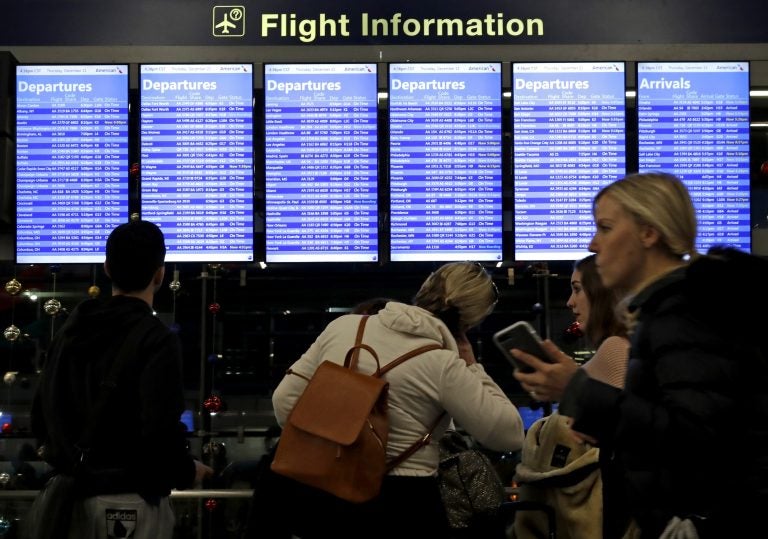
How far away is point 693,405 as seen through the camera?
76.0 inches

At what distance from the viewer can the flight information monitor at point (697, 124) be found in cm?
482

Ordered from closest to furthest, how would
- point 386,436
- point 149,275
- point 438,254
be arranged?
point 386,436 → point 149,275 → point 438,254

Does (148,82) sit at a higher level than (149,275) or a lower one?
higher

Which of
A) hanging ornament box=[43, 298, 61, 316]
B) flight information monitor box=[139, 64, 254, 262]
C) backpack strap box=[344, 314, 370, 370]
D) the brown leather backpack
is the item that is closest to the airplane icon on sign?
flight information monitor box=[139, 64, 254, 262]

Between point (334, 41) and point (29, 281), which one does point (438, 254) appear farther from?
point (29, 281)

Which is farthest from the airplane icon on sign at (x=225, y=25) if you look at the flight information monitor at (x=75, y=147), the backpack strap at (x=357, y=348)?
the backpack strap at (x=357, y=348)

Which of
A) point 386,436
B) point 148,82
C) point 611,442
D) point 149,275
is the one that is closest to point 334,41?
point 148,82

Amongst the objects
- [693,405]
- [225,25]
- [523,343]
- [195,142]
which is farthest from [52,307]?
[693,405]

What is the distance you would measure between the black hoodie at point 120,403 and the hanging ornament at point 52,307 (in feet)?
5.86

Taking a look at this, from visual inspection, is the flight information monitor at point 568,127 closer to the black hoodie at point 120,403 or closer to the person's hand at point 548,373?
the black hoodie at point 120,403

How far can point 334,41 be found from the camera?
5.21m

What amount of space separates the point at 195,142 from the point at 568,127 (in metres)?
1.88

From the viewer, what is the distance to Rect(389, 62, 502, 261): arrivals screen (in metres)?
4.79

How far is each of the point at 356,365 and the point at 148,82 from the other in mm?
2465
